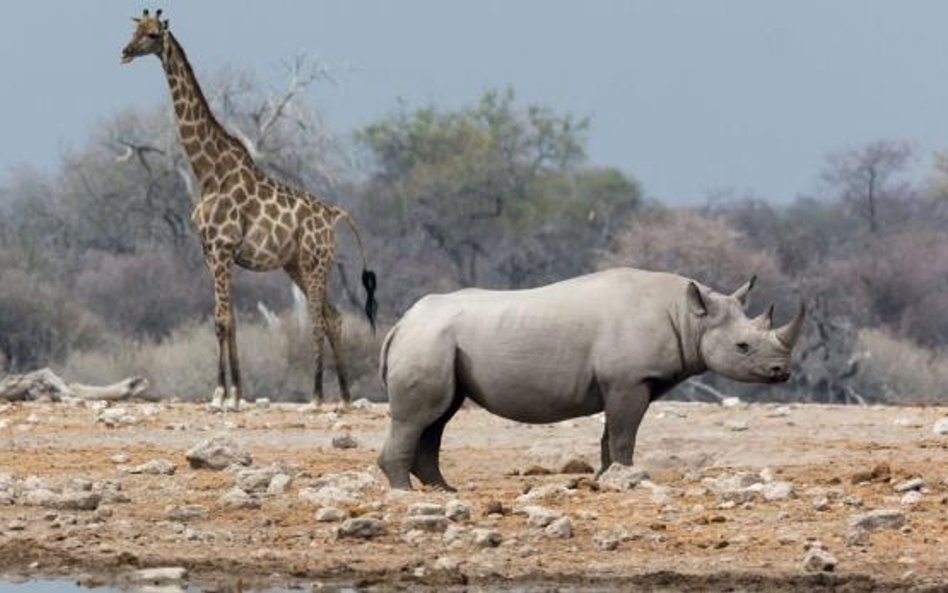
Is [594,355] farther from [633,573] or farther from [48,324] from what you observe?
[48,324]

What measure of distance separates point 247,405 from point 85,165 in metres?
35.7

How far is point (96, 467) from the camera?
1606cm

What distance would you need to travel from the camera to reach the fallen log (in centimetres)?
2298

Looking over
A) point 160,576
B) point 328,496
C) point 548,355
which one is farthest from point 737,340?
point 160,576

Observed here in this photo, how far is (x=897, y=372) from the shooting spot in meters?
38.4

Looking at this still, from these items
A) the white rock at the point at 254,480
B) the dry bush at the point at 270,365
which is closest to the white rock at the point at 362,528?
the white rock at the point at 254,480

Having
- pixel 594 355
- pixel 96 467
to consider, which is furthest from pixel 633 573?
pixel 96 467

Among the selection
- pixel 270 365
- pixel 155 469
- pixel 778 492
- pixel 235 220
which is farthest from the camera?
pixel 270 365

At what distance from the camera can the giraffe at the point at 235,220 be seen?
70.7 ft

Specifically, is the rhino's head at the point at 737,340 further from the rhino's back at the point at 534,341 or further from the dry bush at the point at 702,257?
the dry bush at the point at 702,257

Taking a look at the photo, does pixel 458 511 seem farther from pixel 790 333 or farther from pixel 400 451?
pixel 790 333

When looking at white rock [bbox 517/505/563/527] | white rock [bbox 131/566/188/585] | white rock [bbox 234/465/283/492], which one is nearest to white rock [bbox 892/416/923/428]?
white rock [bbox 234/465/283/492]

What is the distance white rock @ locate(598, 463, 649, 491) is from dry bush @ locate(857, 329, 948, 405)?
74.6 ft

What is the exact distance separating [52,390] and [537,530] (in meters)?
11.5
